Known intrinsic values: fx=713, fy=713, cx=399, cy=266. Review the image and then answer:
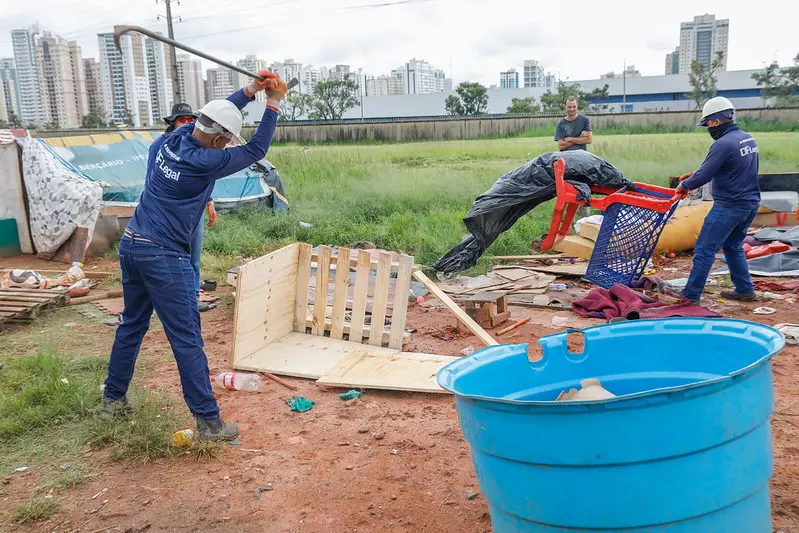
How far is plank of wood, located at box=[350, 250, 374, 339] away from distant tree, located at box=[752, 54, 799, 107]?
122 ft

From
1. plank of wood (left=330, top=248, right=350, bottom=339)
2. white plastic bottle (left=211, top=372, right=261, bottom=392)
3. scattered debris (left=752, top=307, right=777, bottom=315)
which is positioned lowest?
scattered debris (left=752, top=307, right=777, bottom=315)

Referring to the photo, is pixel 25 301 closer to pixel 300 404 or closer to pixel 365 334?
pixel 365 334

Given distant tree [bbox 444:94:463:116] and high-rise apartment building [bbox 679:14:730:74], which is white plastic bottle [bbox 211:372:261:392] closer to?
distant tree [bbox 444:94:463:116]

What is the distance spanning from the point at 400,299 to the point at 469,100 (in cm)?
4383

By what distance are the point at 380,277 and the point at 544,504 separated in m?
3.41

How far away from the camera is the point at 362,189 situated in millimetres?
13859

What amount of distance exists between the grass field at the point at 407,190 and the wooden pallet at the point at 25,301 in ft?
6.11

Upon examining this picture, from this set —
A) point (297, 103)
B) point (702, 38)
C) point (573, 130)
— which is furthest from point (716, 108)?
point (702, 38)

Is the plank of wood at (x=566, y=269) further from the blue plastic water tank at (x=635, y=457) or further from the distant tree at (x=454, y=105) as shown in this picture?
the distant tree at (x=454, y=105)

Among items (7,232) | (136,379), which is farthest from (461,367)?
(7,232)

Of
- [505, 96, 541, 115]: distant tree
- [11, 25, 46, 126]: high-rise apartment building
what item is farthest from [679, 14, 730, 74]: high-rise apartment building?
[11, 25, 46, 126]: high-rise apartment building

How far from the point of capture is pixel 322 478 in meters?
3.64

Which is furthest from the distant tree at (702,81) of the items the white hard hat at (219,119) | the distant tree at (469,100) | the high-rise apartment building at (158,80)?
the high-rise apartment building at (158,80)

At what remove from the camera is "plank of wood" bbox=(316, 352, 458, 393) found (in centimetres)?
475
